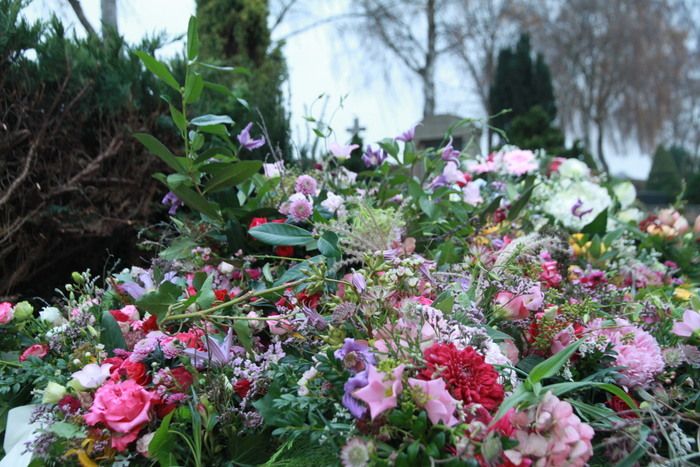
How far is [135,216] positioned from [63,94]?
584mm

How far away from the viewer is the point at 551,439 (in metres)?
0.89

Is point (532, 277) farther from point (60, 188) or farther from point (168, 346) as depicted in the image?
point (60, 188)

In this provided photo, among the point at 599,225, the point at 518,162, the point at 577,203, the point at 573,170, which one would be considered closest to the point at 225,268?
the point at 599,225

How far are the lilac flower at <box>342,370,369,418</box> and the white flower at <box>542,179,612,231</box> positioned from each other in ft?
6.17

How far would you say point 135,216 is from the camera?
8.14ft

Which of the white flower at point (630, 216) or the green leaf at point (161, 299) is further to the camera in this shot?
the white flower at point (630, 216)

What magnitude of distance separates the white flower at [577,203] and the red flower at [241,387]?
1856mm

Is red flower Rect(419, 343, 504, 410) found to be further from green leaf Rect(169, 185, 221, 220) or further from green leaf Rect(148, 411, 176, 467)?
green leaf Rect(169, 185, 221, 220)

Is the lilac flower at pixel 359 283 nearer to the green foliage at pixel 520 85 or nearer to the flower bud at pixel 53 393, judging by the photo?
the flower bud at pixel 53 393

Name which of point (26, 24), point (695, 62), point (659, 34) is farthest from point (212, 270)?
point (695, 62)

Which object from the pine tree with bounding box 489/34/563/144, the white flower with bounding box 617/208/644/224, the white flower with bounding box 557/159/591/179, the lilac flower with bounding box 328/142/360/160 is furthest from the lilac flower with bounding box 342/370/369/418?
the pine tree with bounding box 489/34/563/144

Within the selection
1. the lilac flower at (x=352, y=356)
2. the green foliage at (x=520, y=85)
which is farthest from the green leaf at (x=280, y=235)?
the green foliage at (x=520, y=85)

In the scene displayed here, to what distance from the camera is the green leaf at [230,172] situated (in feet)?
5.37

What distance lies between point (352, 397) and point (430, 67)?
16210 mm
